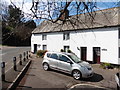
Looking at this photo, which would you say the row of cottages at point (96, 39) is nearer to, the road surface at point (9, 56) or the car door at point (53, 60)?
the car door at point (53, 60)

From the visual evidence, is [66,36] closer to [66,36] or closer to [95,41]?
[66,36]

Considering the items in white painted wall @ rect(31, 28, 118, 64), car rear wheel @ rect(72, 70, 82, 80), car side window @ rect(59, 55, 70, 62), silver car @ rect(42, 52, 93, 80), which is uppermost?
white painted wall @ rect(31, 28, 118, 64)

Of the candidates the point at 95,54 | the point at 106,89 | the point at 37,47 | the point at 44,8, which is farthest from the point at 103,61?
the point at 37,47

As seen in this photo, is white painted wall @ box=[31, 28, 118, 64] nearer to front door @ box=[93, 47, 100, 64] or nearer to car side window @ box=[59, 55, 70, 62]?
front door @ box=[93, 47, 100, 64]

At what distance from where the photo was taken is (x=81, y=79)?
32.2 feet

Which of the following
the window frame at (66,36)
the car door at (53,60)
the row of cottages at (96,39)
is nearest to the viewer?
the car door at (53,60)

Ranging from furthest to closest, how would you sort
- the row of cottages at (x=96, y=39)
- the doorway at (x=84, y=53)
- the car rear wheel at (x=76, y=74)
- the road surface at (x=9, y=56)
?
the doorway at (x=84, y=53) < the row of cottages at (x=96, y=39) < the road surface at (x=9, y=56) < the car rear wheel at (x=76, y=74)

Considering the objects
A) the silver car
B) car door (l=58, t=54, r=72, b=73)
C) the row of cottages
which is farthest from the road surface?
the row of cottages

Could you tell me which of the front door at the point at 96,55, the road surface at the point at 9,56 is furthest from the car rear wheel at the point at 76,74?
the front door at the point at 96,55

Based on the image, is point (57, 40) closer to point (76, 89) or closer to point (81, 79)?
point (81, 79)

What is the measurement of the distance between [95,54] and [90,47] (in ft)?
3.83

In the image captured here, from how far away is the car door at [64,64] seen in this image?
10.3m

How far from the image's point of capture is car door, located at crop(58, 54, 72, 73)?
33.9 ft

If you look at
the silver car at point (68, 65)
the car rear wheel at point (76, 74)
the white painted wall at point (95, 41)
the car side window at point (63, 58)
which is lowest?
the car rear wheel at point (76, 74)
